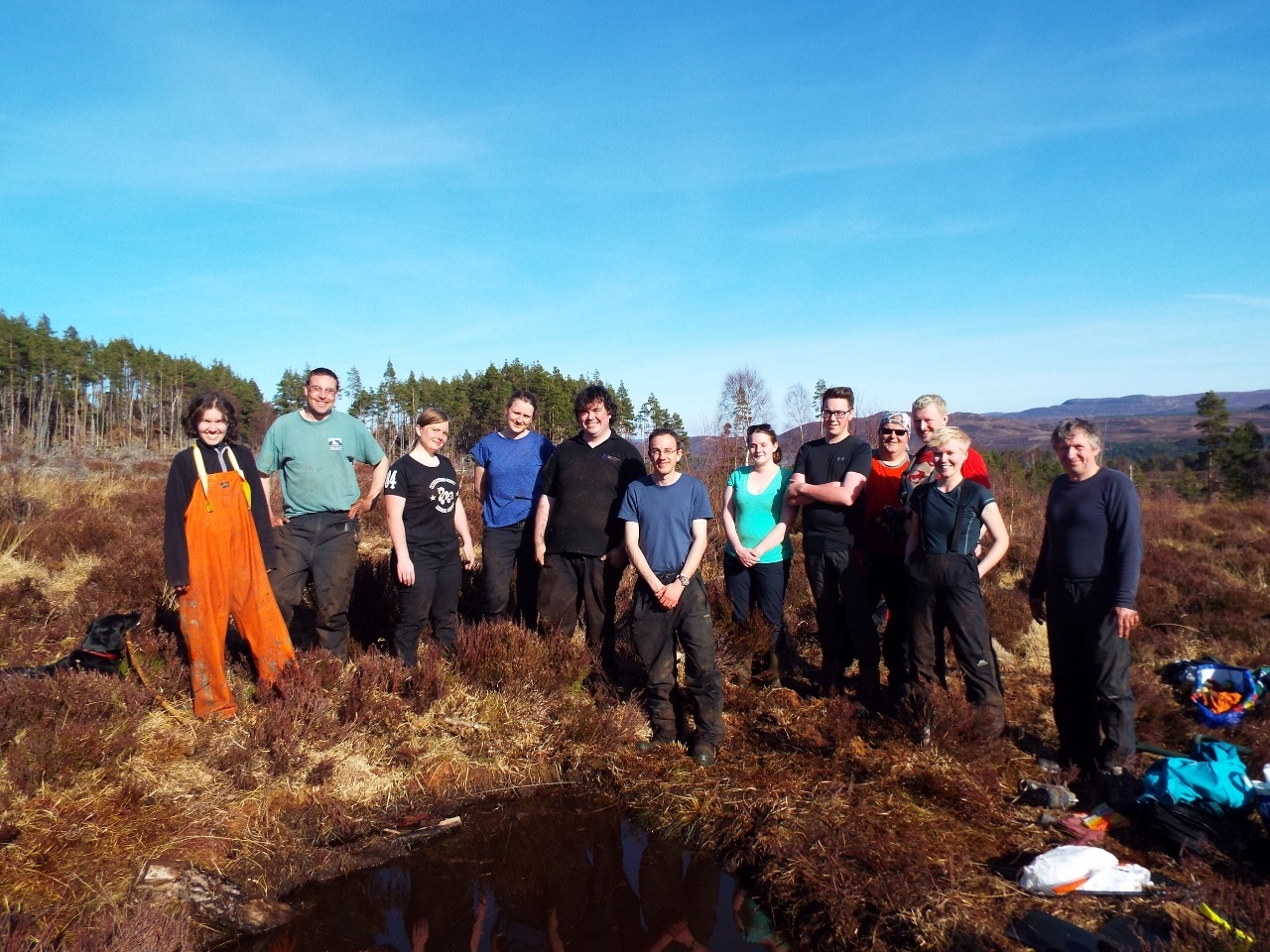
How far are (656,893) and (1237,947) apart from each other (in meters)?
2.13

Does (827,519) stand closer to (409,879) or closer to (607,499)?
(607,499)

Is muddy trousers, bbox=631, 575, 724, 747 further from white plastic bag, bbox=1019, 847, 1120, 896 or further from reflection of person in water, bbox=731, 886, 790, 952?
white plastic bag, bbox=1019, 847, 1120, 896

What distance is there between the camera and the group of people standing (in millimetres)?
3930

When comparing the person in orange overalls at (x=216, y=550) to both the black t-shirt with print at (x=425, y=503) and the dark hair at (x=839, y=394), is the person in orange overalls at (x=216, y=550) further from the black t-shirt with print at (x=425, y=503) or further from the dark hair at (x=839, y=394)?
the dark hair at (x=839, y=394)

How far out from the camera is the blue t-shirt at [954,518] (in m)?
4.04

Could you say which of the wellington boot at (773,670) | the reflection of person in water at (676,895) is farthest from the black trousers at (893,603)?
the reflection of person in water at (676,895)

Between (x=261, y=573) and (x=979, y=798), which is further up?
(x=261, y=573)

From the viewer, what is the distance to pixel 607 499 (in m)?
4.72

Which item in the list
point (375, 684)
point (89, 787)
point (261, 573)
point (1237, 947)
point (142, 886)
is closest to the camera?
point (1237, 947)

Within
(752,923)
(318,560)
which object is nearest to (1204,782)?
(752,923)

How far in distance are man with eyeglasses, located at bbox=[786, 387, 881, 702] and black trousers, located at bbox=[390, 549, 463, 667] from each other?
2.41 metres

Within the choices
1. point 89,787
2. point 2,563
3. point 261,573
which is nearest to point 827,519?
point 261,573

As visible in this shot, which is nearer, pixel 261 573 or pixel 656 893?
pixel 656 893

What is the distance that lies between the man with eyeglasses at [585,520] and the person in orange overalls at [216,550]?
Answer: 5.57ft
